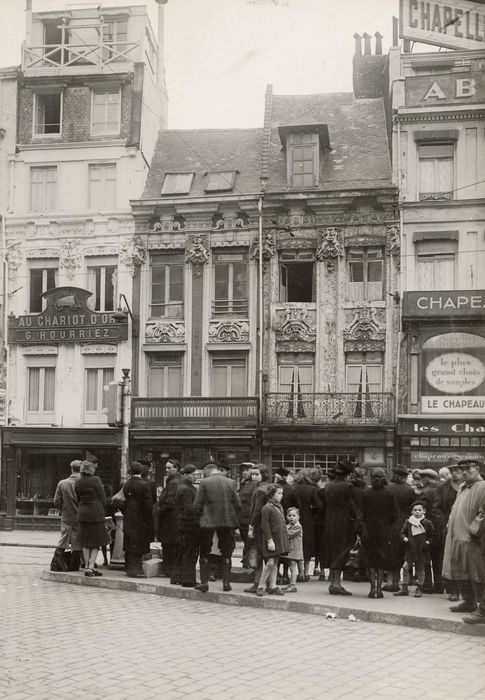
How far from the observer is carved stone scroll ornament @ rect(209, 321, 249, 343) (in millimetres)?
26281

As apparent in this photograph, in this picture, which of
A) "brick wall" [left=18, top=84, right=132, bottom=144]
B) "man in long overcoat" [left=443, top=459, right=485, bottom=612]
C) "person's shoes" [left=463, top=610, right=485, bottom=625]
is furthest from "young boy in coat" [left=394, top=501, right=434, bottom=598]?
"brick wall" [left=18, top=84, right=132, bottom=144]

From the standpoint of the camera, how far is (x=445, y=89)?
1003 inches

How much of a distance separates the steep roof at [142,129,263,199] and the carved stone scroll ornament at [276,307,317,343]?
4223 mm

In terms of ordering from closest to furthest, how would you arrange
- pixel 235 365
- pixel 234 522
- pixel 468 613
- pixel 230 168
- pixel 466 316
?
pixel 468 613 < pixel 234 522 < pixel 466 316 < pixel 235 365 < pixel 230 168

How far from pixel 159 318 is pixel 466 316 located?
9.49 meters

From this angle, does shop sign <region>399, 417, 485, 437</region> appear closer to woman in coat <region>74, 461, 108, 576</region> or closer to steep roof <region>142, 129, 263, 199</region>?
steep roof <region>142, 129, 263, 199</region>

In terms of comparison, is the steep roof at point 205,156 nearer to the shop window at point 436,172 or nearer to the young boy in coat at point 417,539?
the shop window at point 436,172

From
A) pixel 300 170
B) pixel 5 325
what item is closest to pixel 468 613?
pixel 300 170

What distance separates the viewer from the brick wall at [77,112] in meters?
27.8

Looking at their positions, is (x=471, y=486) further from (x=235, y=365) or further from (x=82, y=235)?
(x=82, y=235)

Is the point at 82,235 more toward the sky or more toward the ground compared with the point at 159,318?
more toward the sky

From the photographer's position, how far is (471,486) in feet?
32.3

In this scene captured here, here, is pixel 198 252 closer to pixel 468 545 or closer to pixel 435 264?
pixel 435 264

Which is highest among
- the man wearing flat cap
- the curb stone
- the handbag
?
the handbag
